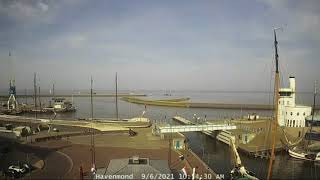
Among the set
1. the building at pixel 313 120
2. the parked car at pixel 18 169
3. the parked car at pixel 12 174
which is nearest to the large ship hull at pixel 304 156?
the building at pixel 313 120

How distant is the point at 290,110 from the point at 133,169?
180ft

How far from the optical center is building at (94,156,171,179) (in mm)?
26297

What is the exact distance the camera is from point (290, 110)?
7138 centimetres

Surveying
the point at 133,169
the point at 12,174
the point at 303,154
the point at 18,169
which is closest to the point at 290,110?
the point at 303,154

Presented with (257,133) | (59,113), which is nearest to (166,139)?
(257,133)

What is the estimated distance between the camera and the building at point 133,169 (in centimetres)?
2630

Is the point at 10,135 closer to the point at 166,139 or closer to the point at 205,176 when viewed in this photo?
the point at 166,139

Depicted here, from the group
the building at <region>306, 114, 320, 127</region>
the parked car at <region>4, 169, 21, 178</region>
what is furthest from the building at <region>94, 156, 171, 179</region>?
the building at <region>306, 114, 320, 127</region>

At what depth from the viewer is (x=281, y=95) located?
74.9 meters

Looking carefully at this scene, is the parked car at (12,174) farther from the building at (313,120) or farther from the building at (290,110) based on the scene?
the building at (313,120)

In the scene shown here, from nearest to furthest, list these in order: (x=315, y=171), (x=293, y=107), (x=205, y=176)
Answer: (x=205, y=176) → (x=315, y=171) → (x=293, y=107)

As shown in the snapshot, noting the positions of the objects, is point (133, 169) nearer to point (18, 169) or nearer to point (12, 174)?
point (12, 174)

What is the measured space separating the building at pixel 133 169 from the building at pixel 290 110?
169 feet

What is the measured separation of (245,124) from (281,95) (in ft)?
36.7
